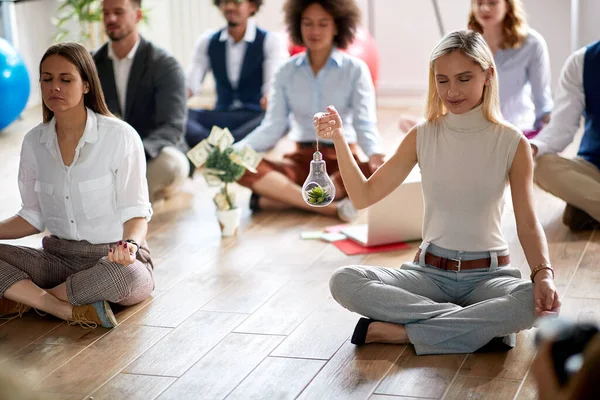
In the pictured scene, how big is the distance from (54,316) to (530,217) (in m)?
1.64

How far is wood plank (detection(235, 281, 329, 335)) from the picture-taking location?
3.17 metres

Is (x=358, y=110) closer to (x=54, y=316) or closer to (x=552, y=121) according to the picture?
(x=552, y=121)

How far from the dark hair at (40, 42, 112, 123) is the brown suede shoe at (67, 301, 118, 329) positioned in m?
0.68

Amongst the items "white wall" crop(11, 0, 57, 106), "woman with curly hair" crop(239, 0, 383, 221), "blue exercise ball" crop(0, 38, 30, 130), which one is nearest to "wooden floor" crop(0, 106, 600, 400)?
"woman with curly hair" crop(239, 0, 383, 221)

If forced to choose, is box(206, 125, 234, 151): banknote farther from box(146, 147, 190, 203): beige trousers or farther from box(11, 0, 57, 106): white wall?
box(11, 0, 57, 106): white wall

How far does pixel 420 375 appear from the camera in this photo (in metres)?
2.73

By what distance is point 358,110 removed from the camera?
4.62m

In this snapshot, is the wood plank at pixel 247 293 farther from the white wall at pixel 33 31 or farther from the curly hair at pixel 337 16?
the white wall at pixel 33 31

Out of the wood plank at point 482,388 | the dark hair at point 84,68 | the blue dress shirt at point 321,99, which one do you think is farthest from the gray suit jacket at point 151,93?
the wood plank at point 482,388

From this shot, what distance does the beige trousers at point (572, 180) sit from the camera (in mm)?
4160

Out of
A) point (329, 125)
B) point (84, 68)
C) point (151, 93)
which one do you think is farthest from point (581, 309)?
point (151, 93)

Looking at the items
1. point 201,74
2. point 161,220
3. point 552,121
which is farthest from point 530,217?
point 201,74

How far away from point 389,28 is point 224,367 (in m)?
4.87

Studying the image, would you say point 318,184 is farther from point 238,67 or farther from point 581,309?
point 238,67
